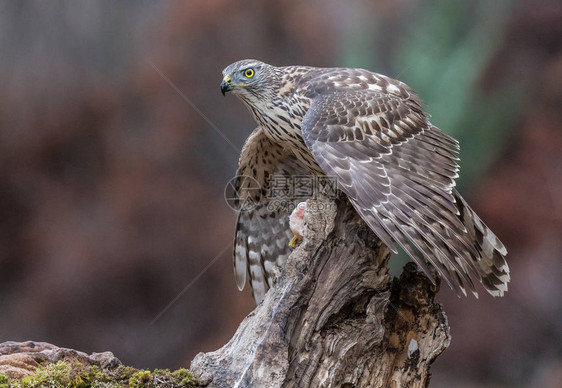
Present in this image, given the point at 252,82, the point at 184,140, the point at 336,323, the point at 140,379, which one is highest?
the point at 184,140

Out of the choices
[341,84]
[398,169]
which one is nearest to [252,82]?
[341,84]

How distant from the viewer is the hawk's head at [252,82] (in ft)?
10.5

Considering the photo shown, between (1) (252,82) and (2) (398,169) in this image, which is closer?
(2) (398,169)

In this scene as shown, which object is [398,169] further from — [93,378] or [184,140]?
[184,140]

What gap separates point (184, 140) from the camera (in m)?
3.90

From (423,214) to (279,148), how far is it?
1.22 m

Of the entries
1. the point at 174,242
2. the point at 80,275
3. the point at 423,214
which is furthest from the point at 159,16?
the point at 423,214

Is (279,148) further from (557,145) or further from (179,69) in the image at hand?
(557,145)

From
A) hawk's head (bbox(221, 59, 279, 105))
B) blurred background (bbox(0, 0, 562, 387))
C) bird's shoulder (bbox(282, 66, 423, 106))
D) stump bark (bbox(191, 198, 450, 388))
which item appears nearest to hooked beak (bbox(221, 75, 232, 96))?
hawk's head (bbox(221, 59, 279, 105))

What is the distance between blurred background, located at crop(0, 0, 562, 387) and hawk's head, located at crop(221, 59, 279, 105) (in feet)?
2.36

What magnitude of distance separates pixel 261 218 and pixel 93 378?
5.78 feet

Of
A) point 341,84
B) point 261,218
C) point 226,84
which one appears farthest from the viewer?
point 261,218

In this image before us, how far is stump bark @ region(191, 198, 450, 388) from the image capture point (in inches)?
86.9

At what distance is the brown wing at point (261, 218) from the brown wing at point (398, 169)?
1.99ft
